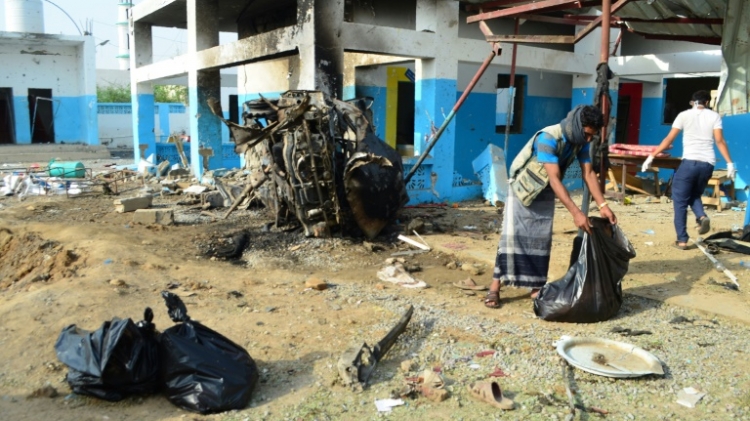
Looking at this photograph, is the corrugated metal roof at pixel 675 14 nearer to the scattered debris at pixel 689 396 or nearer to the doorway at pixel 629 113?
the doorway at pixel 629 113

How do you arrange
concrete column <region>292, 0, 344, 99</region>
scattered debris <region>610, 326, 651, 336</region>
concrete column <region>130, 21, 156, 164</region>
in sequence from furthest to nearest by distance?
1. concrete column <region>130, 21, 156, 164</region>
2. concrete column <region>292, 0, 344, 99</region>
3. scattered debris <region>610, 326, 651, 336</region>

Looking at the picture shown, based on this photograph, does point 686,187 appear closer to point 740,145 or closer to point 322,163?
point 322,163

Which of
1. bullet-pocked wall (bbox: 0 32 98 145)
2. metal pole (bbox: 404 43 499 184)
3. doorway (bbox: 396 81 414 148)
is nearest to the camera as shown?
metal pole (bbox: 404 43 499 184)

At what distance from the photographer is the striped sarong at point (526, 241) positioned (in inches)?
183

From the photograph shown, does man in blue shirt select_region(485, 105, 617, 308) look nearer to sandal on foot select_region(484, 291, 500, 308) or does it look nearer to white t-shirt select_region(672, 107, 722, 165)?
sandal on foot select_region(484, 291, 500, 308)

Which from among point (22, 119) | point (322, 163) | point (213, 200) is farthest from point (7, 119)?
point (322, 163)

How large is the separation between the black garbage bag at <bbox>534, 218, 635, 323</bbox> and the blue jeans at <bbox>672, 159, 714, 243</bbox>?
93.3 inches

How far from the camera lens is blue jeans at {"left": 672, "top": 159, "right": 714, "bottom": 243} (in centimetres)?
640

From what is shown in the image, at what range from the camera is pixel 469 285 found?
5.41 meters

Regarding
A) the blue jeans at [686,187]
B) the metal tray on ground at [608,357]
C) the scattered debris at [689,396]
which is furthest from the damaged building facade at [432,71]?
the scattered debris at [689,396]

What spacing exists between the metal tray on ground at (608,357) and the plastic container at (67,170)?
36.6 ft

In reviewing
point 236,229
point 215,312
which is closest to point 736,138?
point 236,229

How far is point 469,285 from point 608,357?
176 cm

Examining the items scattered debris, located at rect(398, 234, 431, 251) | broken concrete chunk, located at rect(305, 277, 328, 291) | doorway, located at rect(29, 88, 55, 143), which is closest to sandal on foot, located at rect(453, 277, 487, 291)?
broken concrete chunk, located at rect(305, 277, 328, 291)
